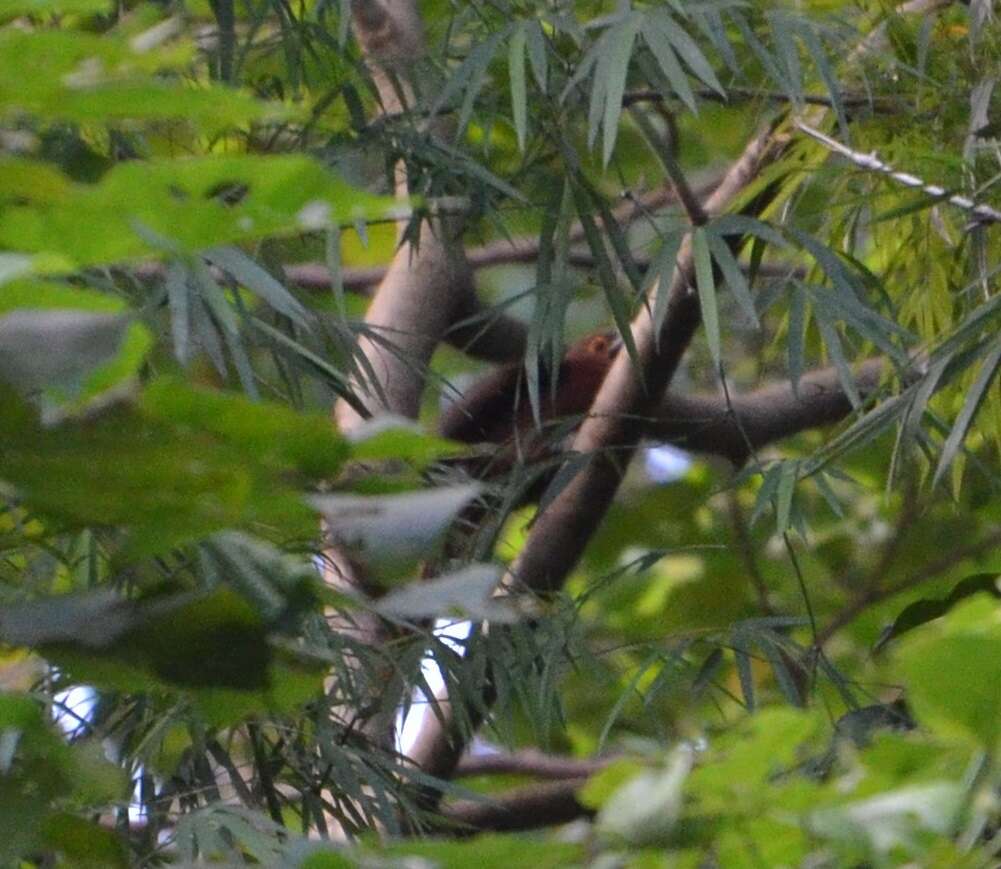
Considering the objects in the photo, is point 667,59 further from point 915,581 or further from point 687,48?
point 915,581

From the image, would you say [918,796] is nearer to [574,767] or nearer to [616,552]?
[574,767]

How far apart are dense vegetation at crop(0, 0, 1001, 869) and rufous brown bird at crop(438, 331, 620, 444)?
0.01 metres

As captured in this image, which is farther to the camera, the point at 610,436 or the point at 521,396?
the point at 521,396

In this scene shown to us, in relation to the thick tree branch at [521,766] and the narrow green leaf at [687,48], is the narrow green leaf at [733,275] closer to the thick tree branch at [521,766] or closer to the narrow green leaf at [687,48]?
the narrow green leaf at [687,48]

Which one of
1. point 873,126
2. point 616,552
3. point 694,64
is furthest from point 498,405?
point 694,64

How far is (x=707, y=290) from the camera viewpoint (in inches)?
71.1

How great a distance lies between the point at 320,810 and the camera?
162cm

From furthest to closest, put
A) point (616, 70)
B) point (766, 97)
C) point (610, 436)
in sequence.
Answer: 1. point (610, 436)
2. point (766, 97)
3. point (616, 70)

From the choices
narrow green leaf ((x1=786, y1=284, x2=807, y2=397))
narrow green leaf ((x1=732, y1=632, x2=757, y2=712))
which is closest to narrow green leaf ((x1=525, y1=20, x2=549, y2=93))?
narrow green leaf ((x1=786, y1=284, x2=807, y2=397))

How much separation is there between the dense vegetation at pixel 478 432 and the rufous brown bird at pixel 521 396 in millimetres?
14

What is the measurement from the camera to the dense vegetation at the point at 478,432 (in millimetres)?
459

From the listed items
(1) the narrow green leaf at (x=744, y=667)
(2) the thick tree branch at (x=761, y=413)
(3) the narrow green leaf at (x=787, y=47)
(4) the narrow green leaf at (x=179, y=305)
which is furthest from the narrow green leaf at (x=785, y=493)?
(2) the thick tree branch at (x=761, y=413)

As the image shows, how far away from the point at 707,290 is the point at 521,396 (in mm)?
1644

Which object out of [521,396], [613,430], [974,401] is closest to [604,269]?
[974,401]
